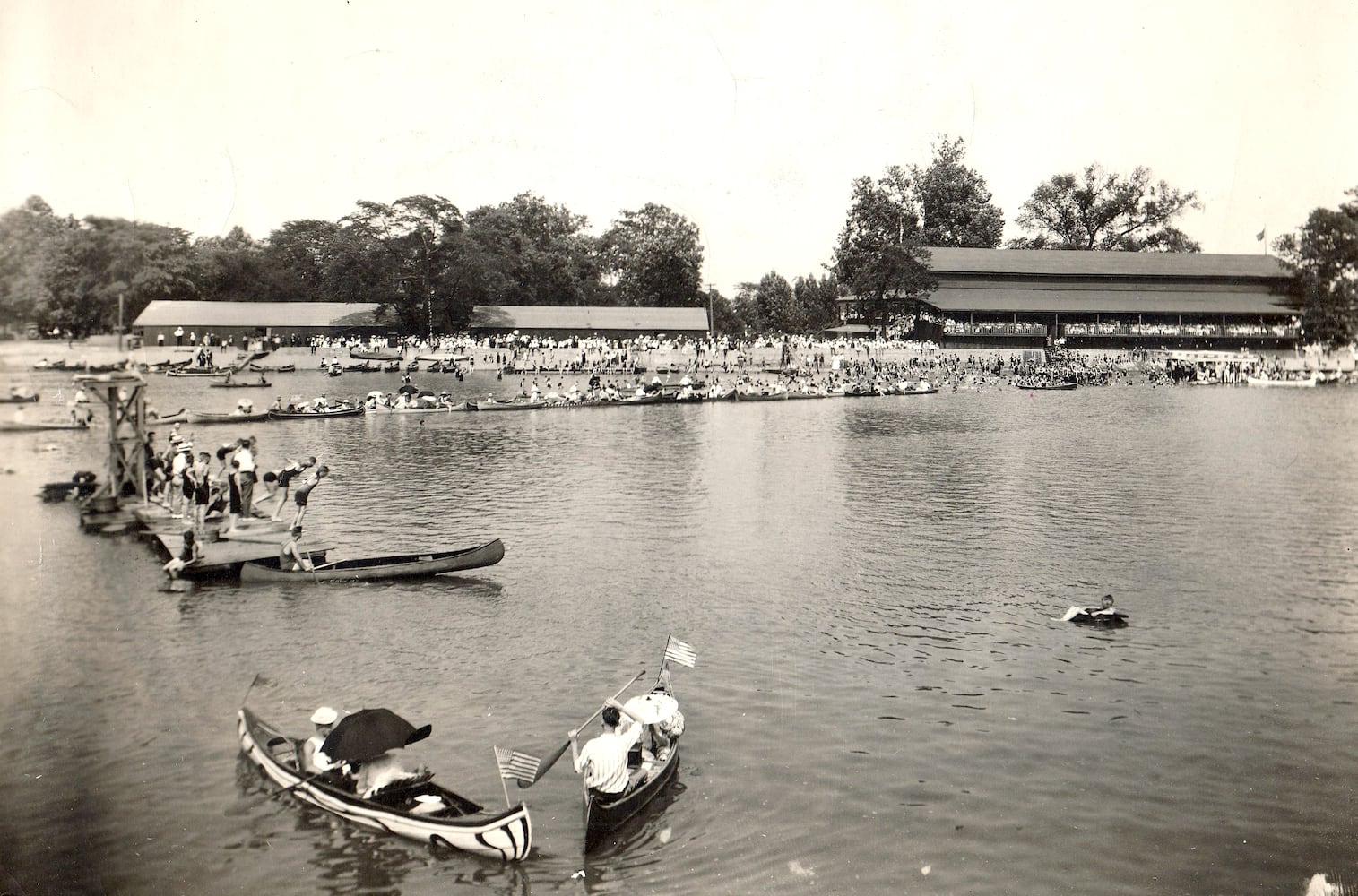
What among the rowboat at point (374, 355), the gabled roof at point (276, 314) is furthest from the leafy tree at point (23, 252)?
the gabled roof at point (276, 314)

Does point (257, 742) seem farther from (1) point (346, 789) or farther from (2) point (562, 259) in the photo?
(2) point (562, 259)

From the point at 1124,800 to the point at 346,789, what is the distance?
872 cm

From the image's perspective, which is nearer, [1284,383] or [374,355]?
[374,355]

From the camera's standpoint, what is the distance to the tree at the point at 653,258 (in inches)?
2373

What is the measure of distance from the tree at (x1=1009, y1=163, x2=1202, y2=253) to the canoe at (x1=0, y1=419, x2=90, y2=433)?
7194 centimetres

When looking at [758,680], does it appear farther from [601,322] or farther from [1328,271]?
[601,322]

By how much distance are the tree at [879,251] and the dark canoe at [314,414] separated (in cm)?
3919

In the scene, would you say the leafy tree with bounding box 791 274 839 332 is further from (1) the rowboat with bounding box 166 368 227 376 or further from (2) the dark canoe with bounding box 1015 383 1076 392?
(1) the rowboat with bounding box 166 368 227 376

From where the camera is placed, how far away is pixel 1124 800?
11.1m

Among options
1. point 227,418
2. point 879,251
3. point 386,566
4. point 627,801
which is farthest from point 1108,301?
point 627,801

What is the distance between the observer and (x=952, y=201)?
247 ft

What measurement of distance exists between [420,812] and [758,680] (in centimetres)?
580

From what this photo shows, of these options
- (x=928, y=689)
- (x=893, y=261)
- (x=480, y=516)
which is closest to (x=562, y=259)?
(x=893, y=261)

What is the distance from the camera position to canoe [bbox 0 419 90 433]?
26.2 metres
